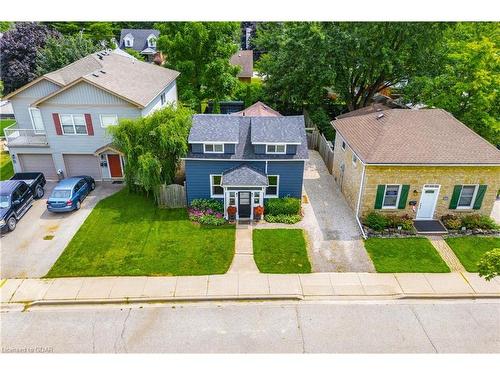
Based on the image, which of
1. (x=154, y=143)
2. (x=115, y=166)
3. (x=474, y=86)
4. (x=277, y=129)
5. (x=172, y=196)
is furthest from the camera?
(x=115, y=166)

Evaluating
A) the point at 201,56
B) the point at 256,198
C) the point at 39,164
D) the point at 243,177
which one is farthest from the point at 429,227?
the point at 39,164

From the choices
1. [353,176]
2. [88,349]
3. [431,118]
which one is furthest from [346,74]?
[88,349]

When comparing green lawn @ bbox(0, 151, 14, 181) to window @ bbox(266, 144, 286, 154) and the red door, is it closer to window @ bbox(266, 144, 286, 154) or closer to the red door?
the red door

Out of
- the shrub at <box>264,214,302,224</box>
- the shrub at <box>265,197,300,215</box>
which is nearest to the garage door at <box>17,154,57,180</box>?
the shrub at <box>265,197,300,215</box>

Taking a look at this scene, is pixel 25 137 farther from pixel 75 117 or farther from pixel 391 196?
pixel 391 196

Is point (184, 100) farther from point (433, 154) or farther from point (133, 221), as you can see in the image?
point (433, 154)

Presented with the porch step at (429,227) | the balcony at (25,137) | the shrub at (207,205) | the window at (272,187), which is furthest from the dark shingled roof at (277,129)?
the balcony at (25,137)

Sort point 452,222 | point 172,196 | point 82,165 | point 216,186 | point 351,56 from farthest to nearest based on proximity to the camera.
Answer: point 351,56, point 82,165, point 172,196, point 216,186, point 452,222
